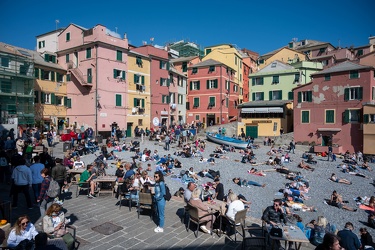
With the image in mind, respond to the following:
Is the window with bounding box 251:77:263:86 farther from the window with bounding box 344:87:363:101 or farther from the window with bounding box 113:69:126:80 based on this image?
the window with bounding box 113:69:126:80

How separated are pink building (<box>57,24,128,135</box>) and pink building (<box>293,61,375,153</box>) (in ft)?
80.5

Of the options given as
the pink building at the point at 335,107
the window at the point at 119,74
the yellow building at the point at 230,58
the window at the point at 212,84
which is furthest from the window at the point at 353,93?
the window at the point at 119,74

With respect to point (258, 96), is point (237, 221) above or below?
below

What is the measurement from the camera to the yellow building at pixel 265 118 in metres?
36.6

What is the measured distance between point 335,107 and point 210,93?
20399 millimetres

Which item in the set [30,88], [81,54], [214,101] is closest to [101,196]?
[30,88]

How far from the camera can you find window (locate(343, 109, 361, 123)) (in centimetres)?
2966

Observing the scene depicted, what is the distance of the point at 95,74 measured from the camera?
102ft

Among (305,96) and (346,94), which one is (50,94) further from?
(346,94)

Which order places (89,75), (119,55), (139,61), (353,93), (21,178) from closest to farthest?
(21,178) → (353,93) → (89,75) → (119,55) → (139,61)

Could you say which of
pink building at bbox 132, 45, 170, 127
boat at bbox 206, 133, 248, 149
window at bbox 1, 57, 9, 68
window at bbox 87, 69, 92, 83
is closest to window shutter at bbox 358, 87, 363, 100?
boat at bbox 206, 133, 248, 149

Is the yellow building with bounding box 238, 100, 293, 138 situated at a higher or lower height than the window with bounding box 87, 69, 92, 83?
lower

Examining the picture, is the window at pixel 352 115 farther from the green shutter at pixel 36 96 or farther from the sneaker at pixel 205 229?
the green shutter at pixel 36 96

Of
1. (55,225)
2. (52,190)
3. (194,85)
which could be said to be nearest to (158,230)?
(55,225)
